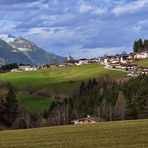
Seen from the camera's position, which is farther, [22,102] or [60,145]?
[22,102]

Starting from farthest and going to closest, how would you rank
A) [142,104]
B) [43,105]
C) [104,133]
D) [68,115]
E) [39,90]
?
[39,90] → [43,105] → [68,115] → [142,104] → [104,133]

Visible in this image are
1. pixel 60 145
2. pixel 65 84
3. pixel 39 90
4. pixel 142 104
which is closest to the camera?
pixel 60 145

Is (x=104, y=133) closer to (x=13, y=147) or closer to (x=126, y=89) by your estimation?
(x=13, y=147)

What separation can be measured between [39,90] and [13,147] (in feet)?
491

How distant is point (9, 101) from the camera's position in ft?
409

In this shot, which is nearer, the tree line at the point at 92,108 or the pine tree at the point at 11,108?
the tree line at the point at 92,108

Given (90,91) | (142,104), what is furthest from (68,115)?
(90,91)

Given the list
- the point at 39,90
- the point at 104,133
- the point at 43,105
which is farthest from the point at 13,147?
the point at 39,90

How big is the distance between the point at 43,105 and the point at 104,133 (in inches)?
4446

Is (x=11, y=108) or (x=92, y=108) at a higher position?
(x=11, y=108)

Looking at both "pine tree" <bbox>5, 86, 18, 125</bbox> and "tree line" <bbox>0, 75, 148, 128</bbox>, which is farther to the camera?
"pine tree" <bbox>5, 86, 18, 125</bbox>

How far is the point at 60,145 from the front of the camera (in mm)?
36281

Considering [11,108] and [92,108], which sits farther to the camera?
[92,108]

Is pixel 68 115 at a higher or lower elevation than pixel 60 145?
lower
